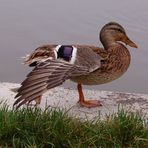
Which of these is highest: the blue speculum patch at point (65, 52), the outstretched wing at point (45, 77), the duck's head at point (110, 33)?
the duck's head at point (110, 33)

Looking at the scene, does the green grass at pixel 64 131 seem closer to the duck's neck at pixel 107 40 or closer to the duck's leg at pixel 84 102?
the duck's leg at pixel 84 102

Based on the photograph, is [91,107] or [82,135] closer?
[82,135]

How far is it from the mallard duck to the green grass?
0.14 meters

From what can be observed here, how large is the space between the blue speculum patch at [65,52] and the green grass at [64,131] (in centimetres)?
59

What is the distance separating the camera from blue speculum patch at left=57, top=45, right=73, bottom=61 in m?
4.29

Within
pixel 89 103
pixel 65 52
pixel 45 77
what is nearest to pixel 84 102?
pixel 89 103

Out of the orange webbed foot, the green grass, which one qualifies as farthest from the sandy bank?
the green grass

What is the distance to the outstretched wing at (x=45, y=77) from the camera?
3635 mm

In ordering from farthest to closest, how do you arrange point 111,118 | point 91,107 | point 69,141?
point 91,107 → point 111,118 → point 69,141

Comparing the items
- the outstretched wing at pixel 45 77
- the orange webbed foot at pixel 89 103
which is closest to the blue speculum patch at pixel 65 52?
the outstretched wing at pixel 45 77

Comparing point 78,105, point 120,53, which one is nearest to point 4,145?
point 78,105

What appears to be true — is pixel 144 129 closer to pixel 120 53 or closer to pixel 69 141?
pixel 69 141

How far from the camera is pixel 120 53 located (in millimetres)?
4859

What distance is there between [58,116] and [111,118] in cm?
40
